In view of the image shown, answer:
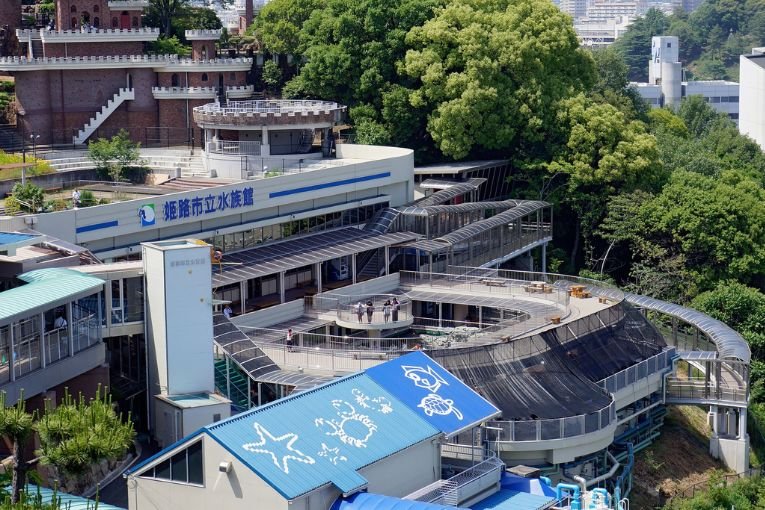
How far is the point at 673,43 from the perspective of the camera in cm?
18862

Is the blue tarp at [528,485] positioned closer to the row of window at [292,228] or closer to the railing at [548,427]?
the railing at [548,427]

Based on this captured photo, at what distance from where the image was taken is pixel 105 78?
2726 inches

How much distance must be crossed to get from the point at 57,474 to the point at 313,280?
22146 mm

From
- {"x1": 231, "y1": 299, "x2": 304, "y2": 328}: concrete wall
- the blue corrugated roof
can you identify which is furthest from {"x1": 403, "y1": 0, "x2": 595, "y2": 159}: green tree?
the blue corrugated roof

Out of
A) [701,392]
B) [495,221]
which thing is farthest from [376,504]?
[495,221]

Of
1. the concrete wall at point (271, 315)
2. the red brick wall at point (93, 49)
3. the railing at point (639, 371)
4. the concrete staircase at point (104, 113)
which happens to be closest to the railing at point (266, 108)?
the concrete staircase at point (104, 113)

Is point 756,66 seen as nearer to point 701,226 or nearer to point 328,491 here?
point 701,226

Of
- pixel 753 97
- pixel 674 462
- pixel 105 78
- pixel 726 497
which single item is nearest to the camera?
pixel 726 497

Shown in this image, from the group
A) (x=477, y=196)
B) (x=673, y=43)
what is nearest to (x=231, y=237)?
(x=477, y=196)

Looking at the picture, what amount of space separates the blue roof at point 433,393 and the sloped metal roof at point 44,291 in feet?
27.1

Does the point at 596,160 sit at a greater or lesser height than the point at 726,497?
greater

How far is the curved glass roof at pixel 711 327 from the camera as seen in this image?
5199 centimetres

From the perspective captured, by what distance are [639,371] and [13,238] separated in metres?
20.8

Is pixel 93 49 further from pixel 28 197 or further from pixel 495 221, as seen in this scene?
pixel 495 221
